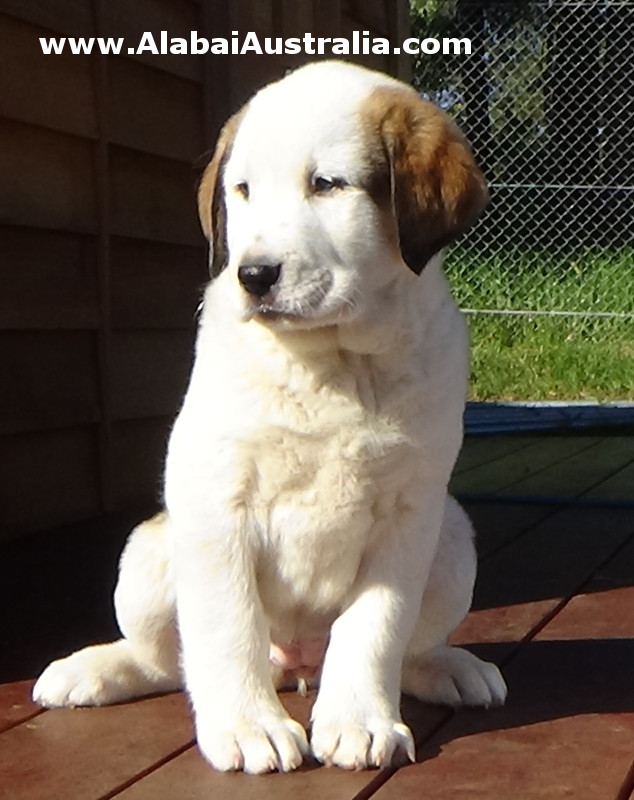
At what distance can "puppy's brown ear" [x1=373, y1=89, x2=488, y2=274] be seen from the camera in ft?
9.05

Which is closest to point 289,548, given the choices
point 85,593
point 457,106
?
point 85,593

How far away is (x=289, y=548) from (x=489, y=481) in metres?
3.86

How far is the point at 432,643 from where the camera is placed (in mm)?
3166

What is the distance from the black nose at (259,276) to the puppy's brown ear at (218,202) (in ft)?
1.25

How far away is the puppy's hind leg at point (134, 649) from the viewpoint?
3.06m

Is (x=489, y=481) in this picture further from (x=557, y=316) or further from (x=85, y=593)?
(x=557, y=316)

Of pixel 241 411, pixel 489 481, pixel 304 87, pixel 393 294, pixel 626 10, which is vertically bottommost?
pixel 489 481

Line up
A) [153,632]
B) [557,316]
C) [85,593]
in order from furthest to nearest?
[557,316], [85,593], [153,632]

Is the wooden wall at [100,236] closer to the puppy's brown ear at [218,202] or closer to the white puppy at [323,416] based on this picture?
the puppy's brown ear at [218,202]

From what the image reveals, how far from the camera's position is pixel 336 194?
8.94 ft

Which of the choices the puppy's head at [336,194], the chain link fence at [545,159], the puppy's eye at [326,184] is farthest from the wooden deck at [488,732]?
the chain link fence at [545,159]

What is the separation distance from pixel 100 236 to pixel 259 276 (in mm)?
2684

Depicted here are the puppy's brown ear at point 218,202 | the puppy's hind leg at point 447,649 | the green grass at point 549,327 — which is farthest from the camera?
the green grass at point 549,327

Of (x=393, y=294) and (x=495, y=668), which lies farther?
(x=495, y=668)
